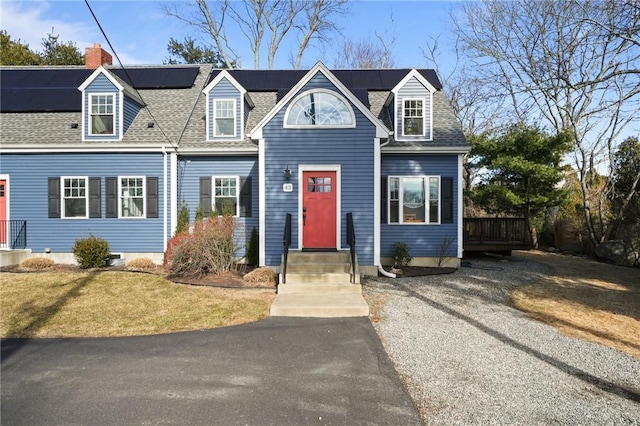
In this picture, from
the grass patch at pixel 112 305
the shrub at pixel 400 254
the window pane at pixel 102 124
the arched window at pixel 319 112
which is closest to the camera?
the grass patch at pixel 112 305

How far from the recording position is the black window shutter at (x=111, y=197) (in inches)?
498

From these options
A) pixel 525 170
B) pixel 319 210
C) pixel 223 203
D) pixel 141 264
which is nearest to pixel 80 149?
pixel 141 264

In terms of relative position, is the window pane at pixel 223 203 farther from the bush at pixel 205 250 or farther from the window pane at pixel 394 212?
the window pane at pixel 394 212

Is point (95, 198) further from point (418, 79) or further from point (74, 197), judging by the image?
point (418, 79)

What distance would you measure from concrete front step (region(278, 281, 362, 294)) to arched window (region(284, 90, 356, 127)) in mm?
4552

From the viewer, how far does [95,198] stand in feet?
41.6

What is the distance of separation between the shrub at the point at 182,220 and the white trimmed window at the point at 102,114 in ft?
11.7

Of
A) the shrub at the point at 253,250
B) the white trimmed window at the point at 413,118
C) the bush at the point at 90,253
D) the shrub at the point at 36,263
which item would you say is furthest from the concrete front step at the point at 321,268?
the shrub at the point at 36,263

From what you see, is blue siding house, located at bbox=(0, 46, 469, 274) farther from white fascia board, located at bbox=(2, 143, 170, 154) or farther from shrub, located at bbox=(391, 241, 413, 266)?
shrub, located at bbox=(391, 241, 413, 266)

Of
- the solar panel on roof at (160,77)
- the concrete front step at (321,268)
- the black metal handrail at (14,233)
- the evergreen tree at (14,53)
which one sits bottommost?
the concrete front step at (321,268)

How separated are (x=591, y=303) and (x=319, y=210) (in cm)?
690

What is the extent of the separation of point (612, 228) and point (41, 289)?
2081 cm

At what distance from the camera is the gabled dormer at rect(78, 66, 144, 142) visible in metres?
12.7

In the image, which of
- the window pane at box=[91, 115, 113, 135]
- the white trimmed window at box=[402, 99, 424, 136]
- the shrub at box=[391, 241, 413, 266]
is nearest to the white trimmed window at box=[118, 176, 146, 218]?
the window pane at box=[91, 115, 113, 135]
